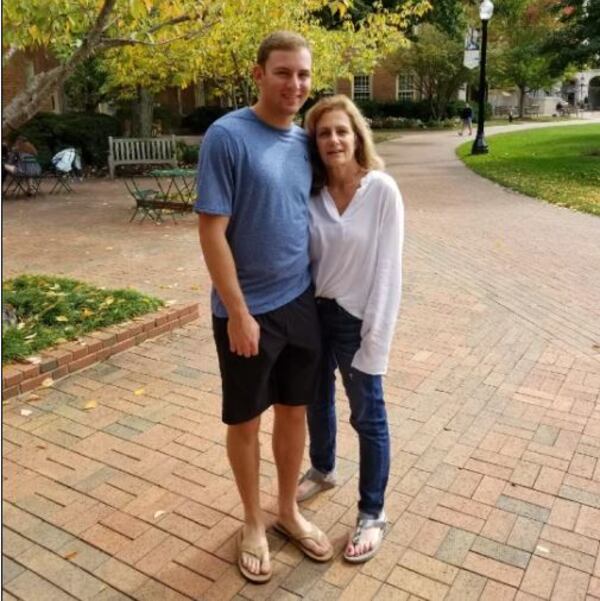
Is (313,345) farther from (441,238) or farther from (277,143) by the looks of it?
(441,238)

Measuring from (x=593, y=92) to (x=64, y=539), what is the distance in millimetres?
81747

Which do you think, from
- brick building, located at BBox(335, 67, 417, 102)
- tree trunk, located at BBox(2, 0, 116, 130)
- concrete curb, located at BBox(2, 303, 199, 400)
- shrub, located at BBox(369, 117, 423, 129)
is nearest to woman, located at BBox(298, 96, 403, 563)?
concrete curb, located at BBox(2, 303, 199, 400)

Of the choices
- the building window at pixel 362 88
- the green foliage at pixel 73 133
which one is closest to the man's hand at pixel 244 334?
the green foliage at pixel 73 133

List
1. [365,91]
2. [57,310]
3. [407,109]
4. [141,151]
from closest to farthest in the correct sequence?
[57,310], [141,151], [407,109], [365,91]

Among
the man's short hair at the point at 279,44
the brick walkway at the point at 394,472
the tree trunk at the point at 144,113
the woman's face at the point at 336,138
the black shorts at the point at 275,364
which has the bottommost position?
the brick walkway at the point at 394,472

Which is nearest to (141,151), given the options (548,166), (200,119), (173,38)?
(173,38)

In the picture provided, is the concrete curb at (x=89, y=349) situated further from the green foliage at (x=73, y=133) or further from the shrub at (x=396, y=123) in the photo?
the shrub at (x=396, y=123)

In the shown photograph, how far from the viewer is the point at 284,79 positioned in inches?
87.4

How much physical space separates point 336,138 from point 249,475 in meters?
1.30

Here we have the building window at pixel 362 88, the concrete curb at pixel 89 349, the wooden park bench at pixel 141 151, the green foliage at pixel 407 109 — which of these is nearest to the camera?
the concrete curb at pixel 89 349

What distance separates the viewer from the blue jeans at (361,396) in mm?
2518

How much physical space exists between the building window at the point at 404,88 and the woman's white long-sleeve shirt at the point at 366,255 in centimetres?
4138

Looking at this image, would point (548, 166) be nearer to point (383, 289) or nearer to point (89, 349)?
point (89, 349)

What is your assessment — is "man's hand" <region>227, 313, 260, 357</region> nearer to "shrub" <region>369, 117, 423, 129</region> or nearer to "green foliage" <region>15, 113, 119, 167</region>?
"green foliage" <region>15, 113, 119, 167</region>
